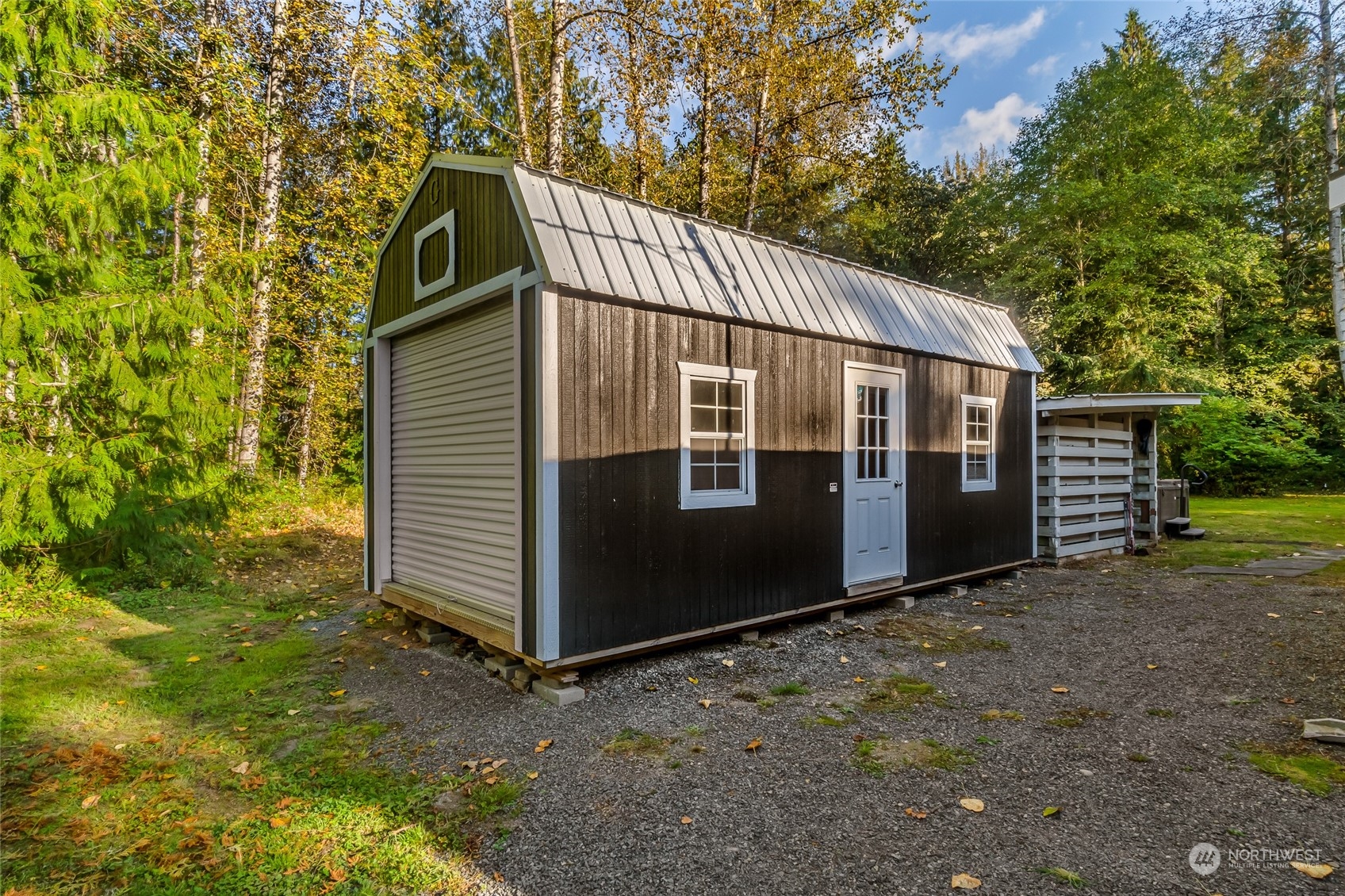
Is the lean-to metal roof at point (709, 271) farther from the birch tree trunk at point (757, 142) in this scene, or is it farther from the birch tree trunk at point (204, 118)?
the birch tree trunk at point (757, 142)

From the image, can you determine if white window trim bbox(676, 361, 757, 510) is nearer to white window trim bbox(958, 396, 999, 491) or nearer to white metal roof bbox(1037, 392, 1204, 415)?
white window trim bbox(958, 396, 999, 491)

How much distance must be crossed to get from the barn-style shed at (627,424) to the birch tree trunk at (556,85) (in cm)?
538

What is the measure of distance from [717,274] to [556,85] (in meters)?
6.80

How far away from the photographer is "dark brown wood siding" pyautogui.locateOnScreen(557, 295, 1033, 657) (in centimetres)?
402

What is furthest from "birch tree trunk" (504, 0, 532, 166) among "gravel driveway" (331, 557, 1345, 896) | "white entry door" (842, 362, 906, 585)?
"gravel driveway" (331, 557, 1345, 896)

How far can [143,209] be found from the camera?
6188 millimetres

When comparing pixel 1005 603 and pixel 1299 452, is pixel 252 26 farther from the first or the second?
pixel 1299 452

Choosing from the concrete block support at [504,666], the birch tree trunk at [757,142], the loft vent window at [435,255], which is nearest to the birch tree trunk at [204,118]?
the loft vent window at [435,255]

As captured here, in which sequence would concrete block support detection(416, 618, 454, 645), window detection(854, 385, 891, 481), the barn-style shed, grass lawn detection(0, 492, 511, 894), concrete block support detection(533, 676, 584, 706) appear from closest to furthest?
grass lawn detection(0, 492, 511, 894) → concrete block support detection(533, 676, 584, 706) → the barn-style shed → concrete block support detection(416, 618, 454, 645) → window detection(854, 385, 891, 481)

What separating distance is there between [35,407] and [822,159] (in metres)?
13.4

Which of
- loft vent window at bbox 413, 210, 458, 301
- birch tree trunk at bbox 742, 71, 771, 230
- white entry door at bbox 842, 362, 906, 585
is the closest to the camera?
loft vent window at bbox 413, 210, 458, 301

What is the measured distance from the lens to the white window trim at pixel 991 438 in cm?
709

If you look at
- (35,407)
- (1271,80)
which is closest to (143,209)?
(35,407)

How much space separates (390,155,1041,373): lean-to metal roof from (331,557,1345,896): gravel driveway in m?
2.68
